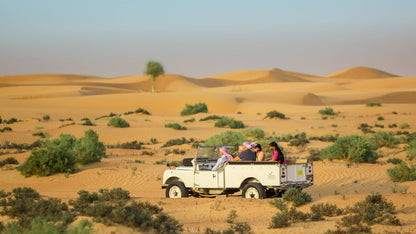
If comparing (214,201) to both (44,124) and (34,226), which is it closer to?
(34,226)

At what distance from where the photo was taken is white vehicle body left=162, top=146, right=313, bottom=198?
12531 millimetres

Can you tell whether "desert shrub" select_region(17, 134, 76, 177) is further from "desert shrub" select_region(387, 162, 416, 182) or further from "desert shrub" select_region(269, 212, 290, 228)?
"desert shrub" select_region(269, 212, 290, 228)

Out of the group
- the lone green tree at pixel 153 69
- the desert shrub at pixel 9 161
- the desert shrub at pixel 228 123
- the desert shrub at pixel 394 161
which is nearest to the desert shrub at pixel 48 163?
the desert shrub at pixel 9 161

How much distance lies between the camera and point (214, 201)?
12.8 m

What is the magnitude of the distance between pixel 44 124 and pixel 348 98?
191 feet

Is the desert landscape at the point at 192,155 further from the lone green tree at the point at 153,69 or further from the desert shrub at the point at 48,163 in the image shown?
the lone green tree at the point at 153,69

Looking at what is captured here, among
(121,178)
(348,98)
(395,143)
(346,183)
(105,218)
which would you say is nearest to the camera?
(105,218)

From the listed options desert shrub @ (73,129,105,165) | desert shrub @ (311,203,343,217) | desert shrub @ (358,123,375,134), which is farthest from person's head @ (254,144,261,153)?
desert shrub @ (358,123,375,134)

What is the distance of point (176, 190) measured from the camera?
13.9 metres

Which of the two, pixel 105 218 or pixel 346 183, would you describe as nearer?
pixel 105 218

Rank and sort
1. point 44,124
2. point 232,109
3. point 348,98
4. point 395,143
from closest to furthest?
1. point 395,143
2. point 44,124
3. point 232,109
4. point 348,98

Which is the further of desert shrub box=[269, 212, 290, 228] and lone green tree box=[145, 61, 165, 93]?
lone green tree box=[145, 61, 165, 93]

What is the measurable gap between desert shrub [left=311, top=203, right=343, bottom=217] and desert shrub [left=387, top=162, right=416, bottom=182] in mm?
6180

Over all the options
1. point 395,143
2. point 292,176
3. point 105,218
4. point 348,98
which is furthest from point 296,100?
point 105,218
